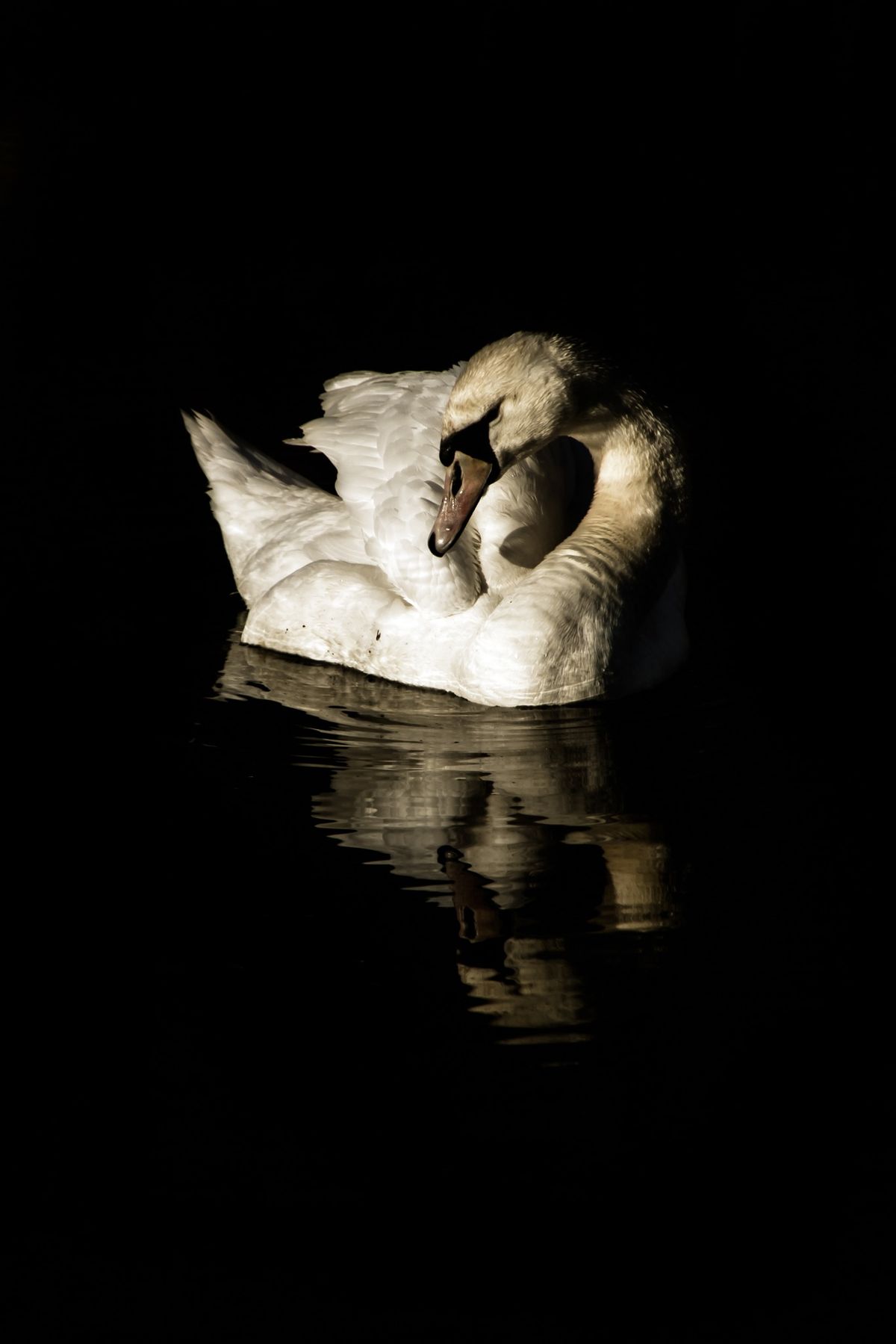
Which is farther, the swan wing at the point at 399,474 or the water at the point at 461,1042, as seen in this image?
the swan wing at the point at 399,474

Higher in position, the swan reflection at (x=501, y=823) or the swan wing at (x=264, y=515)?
the swan wing at (x=264, y=515)

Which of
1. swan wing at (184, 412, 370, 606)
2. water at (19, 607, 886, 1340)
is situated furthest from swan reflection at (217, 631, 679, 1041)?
swan wing at (184, 412, 370, 606)

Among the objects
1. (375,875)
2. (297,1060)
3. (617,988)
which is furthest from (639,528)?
(297,1060)

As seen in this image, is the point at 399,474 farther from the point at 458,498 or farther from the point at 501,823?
the point at 501,823

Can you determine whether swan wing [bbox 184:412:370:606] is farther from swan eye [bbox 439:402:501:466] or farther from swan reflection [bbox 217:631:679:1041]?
swan eye [bbox 439:402:501:466]

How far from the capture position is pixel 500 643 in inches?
273

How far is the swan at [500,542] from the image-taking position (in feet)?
22.9

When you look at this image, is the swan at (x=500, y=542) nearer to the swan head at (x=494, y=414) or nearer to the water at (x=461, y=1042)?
the swan head at (x=494, y=414)

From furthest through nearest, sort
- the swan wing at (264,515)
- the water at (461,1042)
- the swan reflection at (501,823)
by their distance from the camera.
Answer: the swan wing at (264,515) → the swan reflection at (501,823) → the water at (461,1042)

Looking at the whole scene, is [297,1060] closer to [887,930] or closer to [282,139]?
[887,930]

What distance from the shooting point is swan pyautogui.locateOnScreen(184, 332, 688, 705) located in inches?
274

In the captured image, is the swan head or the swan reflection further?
the swan head

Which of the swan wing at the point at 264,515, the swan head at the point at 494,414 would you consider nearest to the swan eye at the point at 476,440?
the swan head at the point at 494,414

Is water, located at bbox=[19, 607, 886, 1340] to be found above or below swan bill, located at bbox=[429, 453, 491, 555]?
below
